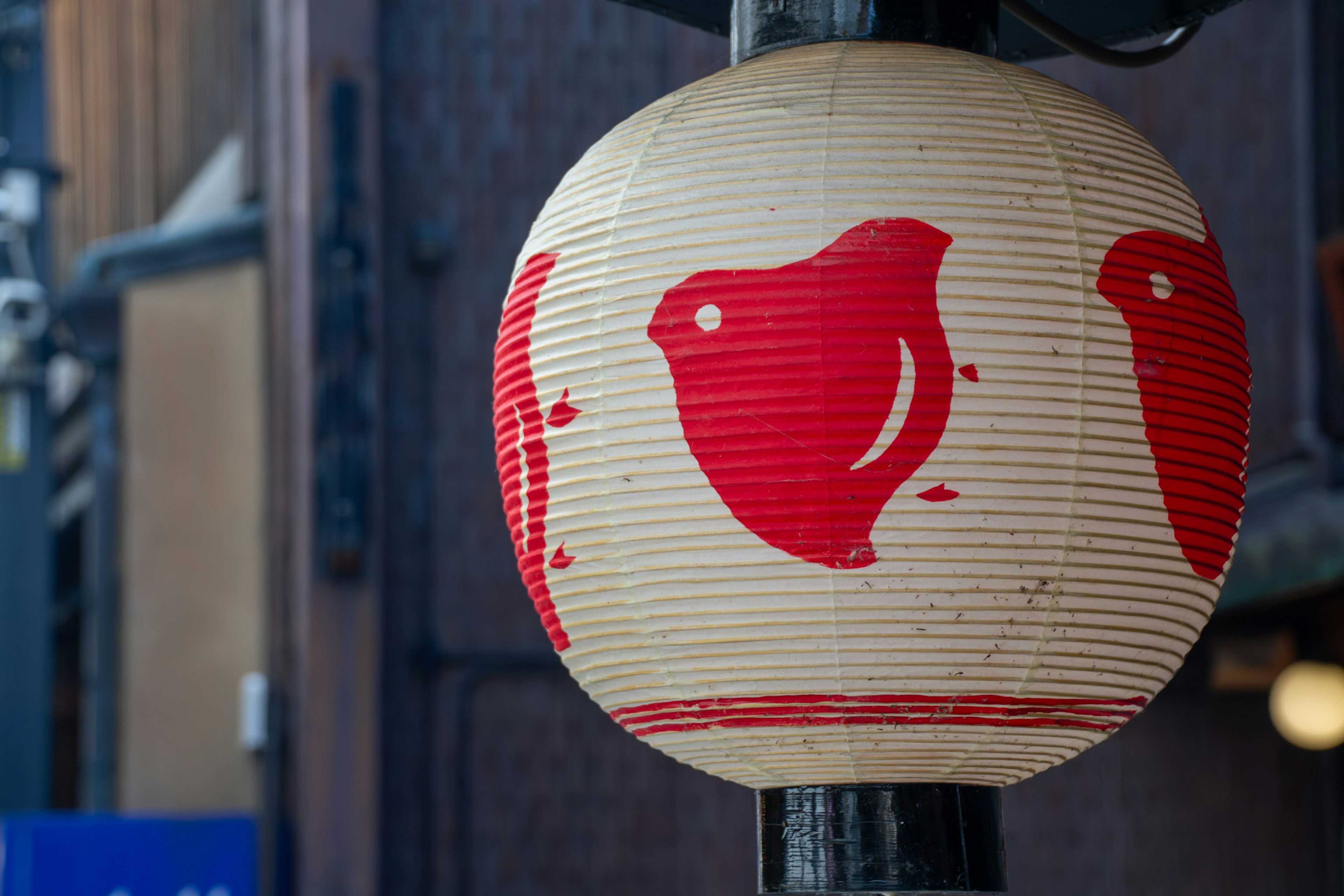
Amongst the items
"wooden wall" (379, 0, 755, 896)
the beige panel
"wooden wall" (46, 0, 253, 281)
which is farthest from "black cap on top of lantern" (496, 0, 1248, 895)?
"wooden wall" (46, 0, 253, 281)

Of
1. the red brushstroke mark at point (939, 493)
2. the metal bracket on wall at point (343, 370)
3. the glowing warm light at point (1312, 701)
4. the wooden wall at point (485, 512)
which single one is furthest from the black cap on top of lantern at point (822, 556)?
the glowing warm light at point (1312, 701)

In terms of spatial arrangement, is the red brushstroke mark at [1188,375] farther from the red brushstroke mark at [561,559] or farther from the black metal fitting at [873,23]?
the red brushstroke mark at [561,559]

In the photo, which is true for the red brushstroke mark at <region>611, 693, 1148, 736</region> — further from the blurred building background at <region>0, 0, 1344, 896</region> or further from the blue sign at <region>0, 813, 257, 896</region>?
the blue sign at <region>0, 813, 257, 896</region>

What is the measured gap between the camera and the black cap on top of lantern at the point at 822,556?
6.22ft

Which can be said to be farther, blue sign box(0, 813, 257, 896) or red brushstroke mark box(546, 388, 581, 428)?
blue sign box(0, 813, 257, 896)

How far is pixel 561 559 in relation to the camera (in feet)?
6.73

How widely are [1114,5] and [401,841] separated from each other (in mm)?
3958

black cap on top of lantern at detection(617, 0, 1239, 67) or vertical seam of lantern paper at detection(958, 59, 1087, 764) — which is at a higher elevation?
black cap on top of lantern at detection(617, 0, 1239, 67)

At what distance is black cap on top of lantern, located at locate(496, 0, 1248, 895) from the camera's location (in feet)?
6.22

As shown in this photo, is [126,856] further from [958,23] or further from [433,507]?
[958,23]

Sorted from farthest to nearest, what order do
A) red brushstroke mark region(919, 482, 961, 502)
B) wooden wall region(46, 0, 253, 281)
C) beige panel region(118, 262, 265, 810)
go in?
wooden wall region(46, 0, 253, 281), beige panel region(118, 262, 265, 810), red brushstroke mark region(919, 482, 961, 502)

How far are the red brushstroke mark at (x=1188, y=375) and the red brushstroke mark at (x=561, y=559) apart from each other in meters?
0.72

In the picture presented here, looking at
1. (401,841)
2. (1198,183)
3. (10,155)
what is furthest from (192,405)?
(1198,183)

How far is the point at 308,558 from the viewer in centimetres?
560
